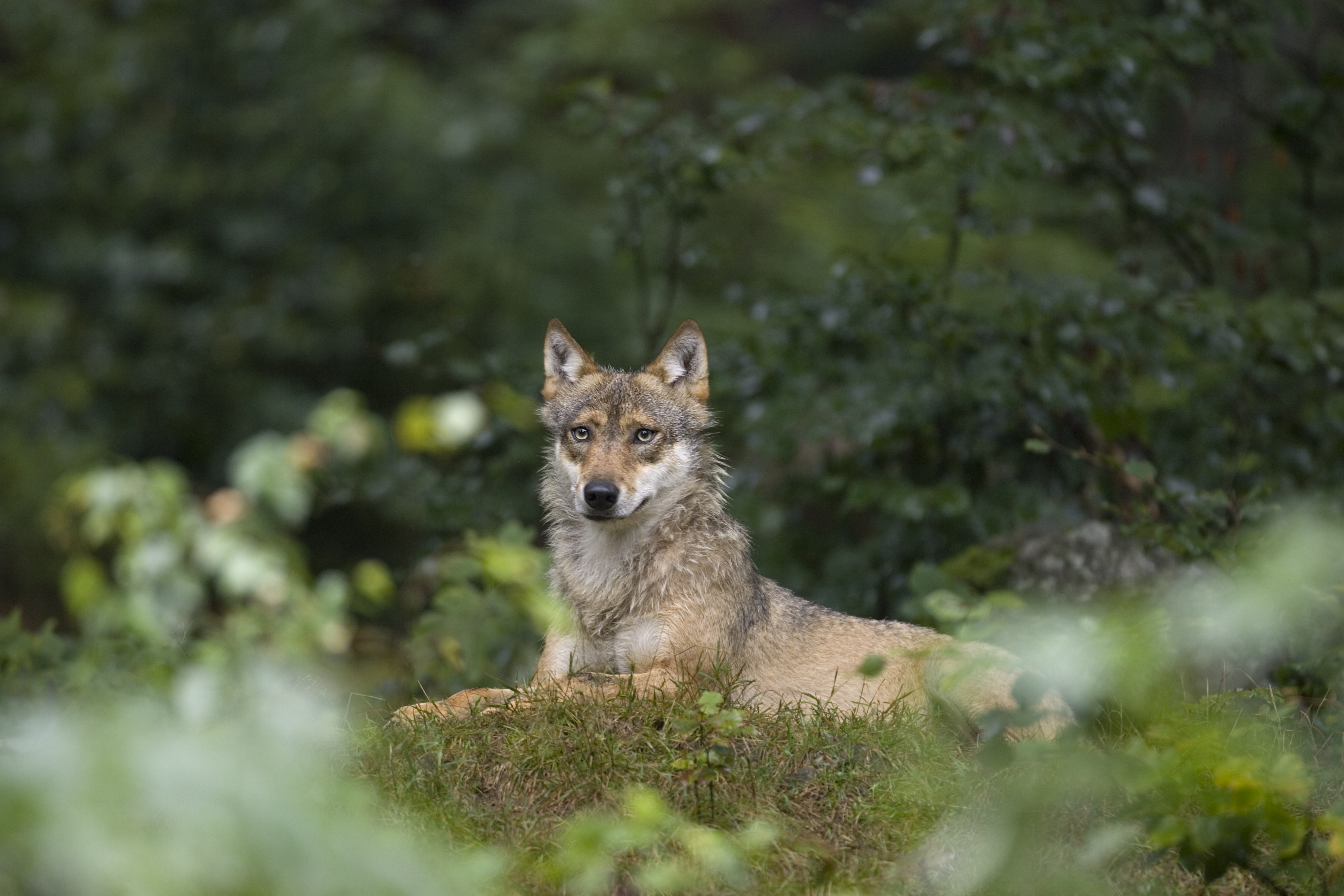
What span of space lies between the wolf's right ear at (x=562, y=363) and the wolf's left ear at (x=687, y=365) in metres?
0.36

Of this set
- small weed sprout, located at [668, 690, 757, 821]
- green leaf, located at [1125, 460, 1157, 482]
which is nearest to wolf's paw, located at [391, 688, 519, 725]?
small weed sprout, located at [668, 690, 757, 821]

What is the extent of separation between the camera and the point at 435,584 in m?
7.52

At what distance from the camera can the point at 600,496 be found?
521 centimetres

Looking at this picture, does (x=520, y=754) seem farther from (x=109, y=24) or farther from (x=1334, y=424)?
(x=109, y=24)

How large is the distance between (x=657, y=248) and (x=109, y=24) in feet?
22.7

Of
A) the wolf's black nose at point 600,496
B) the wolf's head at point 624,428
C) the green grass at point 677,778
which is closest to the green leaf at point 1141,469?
the green grass at point 677,778

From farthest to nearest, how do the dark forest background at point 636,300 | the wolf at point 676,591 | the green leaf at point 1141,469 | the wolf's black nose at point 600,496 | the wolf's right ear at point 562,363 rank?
the dark forest background at point 636,300 < the wolf's right ear at point 562,363 < the wolf's black nose at point 600,496 < the wolf at point 676,591 < the green leaf at point 1141,469

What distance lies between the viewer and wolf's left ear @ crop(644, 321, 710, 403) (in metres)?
5.91

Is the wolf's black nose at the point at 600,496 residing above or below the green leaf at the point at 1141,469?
below

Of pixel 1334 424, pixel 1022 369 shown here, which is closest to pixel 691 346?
pixel 1022 369

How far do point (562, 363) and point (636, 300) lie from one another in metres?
6.78

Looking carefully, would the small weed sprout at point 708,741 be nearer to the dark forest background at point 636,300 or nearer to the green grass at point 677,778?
the green grass at point 677,778

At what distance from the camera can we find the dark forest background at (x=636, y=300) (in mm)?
6789

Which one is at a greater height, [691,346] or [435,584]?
[691,346]
